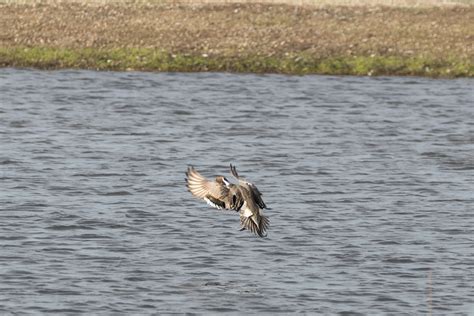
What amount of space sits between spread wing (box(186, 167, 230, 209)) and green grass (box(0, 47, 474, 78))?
2855 centimetres

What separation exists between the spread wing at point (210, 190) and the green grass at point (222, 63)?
1124 inches

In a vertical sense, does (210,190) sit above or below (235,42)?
above

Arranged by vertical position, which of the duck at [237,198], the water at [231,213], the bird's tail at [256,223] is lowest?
the water at [231,213]

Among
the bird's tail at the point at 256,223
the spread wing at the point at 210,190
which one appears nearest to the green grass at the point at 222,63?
the spread wing at the point at 210,190

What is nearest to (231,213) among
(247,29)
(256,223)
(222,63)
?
(256,223)

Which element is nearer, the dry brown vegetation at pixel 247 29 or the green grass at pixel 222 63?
the green grass at pixel 222 63

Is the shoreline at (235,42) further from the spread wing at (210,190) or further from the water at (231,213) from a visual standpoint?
the spread wing at (210,190)

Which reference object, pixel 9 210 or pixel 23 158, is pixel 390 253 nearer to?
pixel 9 210

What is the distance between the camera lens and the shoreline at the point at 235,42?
51406 millimetres

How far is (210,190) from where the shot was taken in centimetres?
2245

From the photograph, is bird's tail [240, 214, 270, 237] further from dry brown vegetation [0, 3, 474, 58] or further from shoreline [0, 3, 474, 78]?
dry brown vegetation [0, 3, 474, 58]

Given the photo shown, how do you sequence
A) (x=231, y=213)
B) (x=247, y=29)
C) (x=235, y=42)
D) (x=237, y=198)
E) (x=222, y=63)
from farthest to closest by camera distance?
(x=247, y=29)
(x=235, y=42)
(x=222, y=63)
(x=231, y=213)
(x=237, y=198)

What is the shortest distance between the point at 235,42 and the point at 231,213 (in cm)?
2130

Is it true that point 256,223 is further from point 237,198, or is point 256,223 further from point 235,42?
point 235,42
